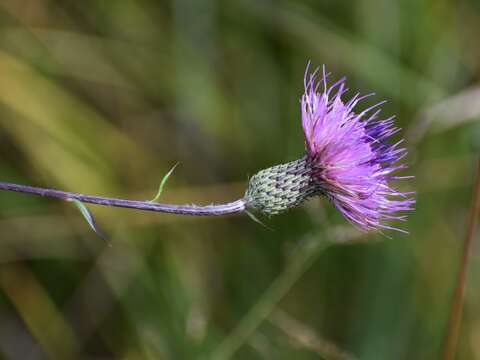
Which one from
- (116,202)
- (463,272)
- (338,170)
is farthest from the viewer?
(463,272)

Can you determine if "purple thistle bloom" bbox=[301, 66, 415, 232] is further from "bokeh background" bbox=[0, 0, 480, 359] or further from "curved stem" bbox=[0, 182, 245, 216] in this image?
"bokeh background" bbox=[0, 0, 480, 359]

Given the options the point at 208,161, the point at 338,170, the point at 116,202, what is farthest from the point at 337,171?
the point at 208,161

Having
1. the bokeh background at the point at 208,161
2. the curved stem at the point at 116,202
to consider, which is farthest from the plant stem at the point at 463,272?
the curved stem at the point at 116,202

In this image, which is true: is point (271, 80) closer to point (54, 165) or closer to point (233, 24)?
point (233, 24)

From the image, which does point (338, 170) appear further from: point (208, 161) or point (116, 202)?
point (208, 161)

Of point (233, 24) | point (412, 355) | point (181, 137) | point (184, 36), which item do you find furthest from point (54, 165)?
point (412, 355)

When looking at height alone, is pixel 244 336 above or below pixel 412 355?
below

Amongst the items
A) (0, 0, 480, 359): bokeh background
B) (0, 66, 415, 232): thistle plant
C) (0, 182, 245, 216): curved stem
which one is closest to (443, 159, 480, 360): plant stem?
(0, 66, 415, 232): thistle plant
